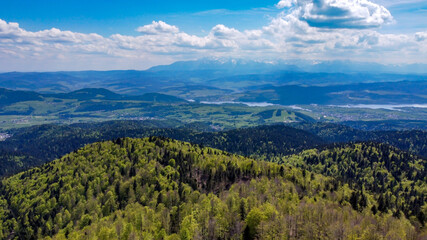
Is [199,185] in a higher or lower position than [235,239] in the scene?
lower

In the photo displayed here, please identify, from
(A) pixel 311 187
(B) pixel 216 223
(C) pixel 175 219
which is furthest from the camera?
(A) pixel 311 187

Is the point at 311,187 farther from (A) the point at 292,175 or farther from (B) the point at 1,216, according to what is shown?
(B) the point at 1,216

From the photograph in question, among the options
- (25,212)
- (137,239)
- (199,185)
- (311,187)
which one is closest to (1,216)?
(25,212)

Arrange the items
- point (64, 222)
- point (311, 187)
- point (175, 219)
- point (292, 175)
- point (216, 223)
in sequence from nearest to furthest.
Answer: point (216, 223)
point (175, 219)
point (64, 222)
point (311, 187)
point (292, 175)

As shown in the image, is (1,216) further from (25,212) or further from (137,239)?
(137,239)

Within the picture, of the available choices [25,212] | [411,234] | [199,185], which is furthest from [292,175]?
[25,212]

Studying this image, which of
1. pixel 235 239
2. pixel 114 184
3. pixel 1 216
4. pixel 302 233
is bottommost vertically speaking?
pixel 1 216

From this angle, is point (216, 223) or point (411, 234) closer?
point (411, 234)
